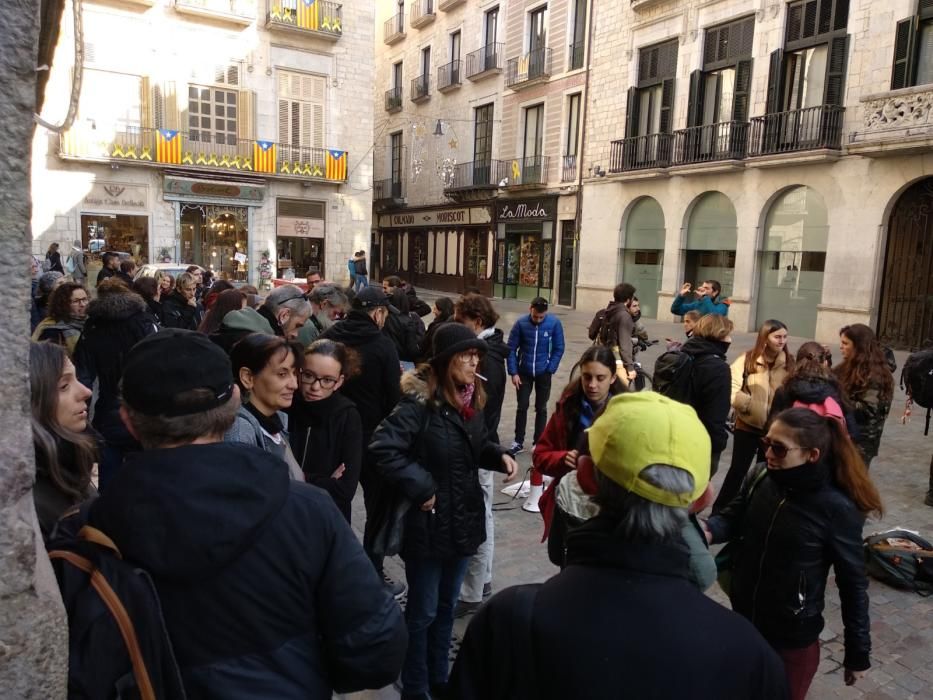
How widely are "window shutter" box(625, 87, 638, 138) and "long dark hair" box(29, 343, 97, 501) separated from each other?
20.5m

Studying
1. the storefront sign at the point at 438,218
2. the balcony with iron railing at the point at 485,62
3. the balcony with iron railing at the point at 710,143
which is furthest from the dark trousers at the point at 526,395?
the balcony with iron railing at the point at 485,62

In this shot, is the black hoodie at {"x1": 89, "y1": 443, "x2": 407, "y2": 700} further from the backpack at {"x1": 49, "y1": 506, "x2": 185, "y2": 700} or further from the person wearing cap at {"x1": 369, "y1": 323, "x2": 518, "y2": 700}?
the person wearing cap at {"x1": 369, "y1": 323, "x2": 518, "y2": 700}

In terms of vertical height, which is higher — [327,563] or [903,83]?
[903,83]

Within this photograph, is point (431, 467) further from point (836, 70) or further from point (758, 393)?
point (836, 70)

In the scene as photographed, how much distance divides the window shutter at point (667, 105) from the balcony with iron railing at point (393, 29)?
58.6 feet

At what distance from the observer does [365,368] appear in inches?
167

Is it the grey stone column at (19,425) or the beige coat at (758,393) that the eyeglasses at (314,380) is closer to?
the grey stone column at (19,425)

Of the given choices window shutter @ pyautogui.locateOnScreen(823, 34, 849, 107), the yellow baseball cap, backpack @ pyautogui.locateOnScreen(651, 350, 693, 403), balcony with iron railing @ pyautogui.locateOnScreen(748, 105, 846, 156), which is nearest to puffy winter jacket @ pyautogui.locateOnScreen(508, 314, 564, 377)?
backpack @ pyautogui.locateOnScreen(651, 350, 693, 403)

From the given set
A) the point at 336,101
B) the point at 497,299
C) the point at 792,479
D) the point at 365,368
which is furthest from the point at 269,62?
the point at 792,479

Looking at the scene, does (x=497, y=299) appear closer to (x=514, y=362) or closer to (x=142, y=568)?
(x=514, y=362)

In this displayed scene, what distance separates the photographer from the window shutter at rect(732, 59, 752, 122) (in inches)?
687

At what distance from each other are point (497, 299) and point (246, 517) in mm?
26127

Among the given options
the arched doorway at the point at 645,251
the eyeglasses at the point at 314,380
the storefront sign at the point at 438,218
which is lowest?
the eyeglasses at the point at 314,380

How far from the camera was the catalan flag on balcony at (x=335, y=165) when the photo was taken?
76.0ft
